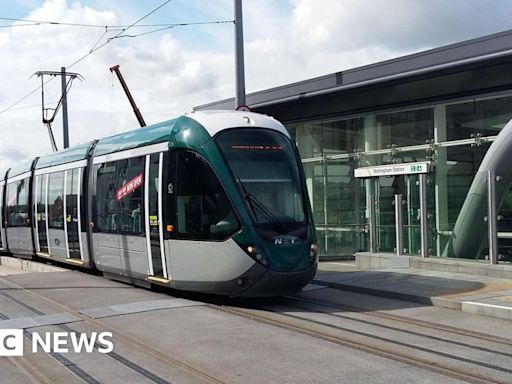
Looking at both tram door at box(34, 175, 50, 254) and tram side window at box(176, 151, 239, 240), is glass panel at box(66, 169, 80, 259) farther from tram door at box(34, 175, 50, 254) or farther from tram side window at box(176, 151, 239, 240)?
tram side window at box(176, 151, 239, 240)

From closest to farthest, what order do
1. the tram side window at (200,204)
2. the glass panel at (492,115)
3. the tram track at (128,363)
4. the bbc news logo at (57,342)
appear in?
the tram track at (128,363) < the bbc news logo at (57,342) < the tram side window at (200,204) < the glass panel at (492,115)

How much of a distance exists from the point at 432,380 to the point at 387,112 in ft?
48.5

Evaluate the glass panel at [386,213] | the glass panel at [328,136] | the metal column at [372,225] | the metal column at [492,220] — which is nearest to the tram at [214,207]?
the metal column at [492,220]

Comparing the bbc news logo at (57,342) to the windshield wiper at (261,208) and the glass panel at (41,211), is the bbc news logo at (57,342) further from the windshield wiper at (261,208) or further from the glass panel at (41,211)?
the glass panel at (41,211)

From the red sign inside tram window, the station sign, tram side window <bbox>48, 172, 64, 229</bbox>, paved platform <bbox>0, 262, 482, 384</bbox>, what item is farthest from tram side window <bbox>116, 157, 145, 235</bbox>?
the station sign

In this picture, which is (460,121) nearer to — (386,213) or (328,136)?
(386,213)

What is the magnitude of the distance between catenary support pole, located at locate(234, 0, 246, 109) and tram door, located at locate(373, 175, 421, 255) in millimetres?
4561

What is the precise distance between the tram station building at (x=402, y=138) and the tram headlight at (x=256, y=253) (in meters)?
6.14

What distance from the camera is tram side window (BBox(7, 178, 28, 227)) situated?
19844 mm

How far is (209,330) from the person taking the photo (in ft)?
27.9

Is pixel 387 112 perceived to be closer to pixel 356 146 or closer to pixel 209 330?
pixel 356 146

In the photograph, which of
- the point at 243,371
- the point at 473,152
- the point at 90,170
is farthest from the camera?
the point at 473,152

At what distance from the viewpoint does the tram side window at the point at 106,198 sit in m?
13.1

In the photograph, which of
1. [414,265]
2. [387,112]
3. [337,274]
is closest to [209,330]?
[337,274]
